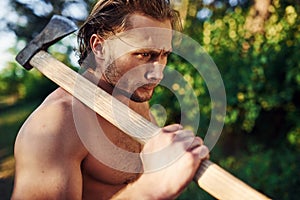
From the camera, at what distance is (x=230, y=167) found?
18.7 ft

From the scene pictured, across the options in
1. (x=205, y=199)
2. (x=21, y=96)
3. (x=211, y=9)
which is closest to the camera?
(x=205, y=199)

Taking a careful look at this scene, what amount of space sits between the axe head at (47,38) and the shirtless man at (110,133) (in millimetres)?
72

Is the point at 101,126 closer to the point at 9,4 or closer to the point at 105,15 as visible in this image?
the point at 105,15

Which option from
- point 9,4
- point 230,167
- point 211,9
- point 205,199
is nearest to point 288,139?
point 230,167

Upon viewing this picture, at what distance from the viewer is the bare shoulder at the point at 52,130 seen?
1944mm

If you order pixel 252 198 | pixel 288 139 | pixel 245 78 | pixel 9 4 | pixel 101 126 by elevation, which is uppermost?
pixel 252 198

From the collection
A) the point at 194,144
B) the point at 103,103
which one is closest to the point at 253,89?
the point at 103,103

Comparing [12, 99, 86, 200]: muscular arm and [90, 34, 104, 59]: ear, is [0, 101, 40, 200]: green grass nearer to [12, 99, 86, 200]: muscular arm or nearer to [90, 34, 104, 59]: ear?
[90, 34, 104, 59]: ear

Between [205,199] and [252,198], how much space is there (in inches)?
141

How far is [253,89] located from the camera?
5.42 metres

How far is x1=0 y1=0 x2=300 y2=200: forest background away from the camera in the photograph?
5.33 m

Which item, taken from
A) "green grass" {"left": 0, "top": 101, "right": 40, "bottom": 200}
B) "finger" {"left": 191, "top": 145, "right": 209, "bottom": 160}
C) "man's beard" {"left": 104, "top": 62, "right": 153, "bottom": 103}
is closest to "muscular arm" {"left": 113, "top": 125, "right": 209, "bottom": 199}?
"finger" {"left": 191, "top": 145, "right": 209, "bottom": 160}

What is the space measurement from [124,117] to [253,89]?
363 centimetres

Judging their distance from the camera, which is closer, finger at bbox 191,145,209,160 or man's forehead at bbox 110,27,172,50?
finger at bbox 191,145,209,160
